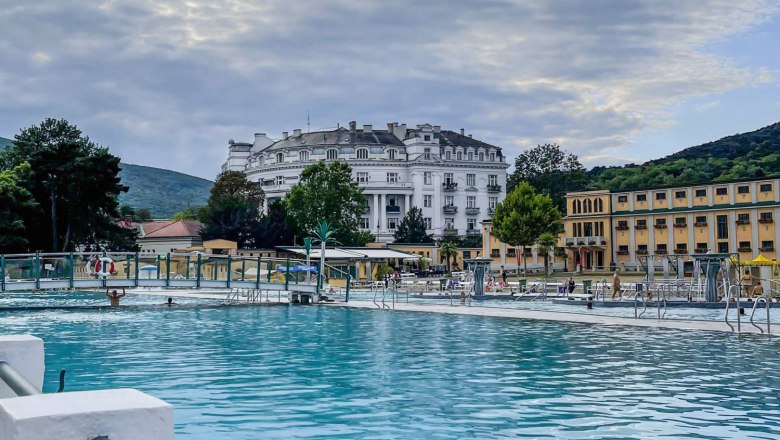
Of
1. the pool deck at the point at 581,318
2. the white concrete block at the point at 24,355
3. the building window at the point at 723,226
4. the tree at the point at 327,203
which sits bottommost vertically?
the pool deck at the point at 581,318

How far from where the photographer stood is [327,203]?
97.1 metres

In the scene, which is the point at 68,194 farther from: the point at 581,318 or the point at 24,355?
the point at 24,355

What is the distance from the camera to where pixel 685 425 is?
37.8 feet

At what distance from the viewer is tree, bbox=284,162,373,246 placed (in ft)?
318

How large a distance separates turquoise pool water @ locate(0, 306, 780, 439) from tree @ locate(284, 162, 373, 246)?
Result: 6752 cm

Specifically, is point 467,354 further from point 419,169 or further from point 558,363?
point 419,169

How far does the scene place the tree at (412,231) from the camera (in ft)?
387

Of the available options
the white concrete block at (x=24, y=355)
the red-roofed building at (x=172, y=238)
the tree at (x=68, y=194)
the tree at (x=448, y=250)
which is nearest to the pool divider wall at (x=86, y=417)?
the white concrete block at (x=24, y=355)

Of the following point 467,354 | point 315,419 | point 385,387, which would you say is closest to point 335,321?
point 467,354

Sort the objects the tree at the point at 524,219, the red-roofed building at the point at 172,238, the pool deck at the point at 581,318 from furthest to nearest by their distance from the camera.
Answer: the red-roofed building at the point at 172,238
the tree at the point at 524,219
the pool deck at the point at 581,318

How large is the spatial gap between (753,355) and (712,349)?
145cm

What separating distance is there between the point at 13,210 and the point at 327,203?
41791 mm

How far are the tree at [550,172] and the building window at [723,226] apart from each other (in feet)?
162

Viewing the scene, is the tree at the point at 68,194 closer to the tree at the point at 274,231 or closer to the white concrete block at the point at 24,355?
the tree at the point at 274,231
